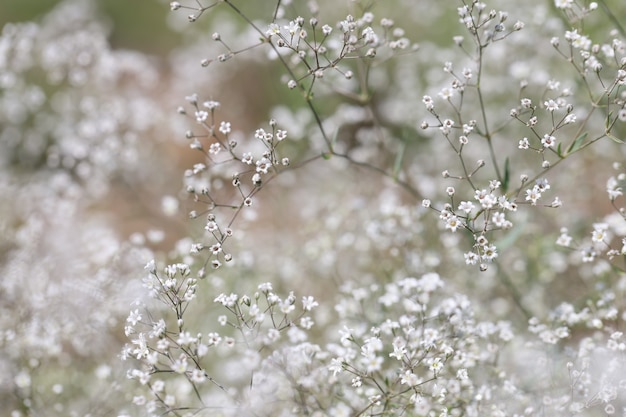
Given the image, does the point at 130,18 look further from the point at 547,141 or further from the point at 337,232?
the point at 547,141

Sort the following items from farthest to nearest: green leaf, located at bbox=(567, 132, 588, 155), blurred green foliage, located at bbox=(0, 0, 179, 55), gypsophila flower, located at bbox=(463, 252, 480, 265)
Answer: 1. blurred green foliage, located at bbox=(0, 0, 179, 55)
2. green leaf, located at bbox=(567, 132, 588, 155)
3. gypsophila flower, located at bbox=(463, 252, 480, 265)

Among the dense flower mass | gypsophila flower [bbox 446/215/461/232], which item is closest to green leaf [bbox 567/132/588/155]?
the dense flower mass

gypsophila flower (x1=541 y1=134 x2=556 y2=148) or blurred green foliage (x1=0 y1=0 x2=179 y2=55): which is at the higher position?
blurred green foliage (x1=0 y1=0 x2=179 y2=55)

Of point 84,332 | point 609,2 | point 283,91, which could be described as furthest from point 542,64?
point 84,332

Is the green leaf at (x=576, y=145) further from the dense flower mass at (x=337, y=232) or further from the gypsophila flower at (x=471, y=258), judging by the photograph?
the gypsophila flower at (x=471, y=258)

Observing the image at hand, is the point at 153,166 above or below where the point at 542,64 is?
above

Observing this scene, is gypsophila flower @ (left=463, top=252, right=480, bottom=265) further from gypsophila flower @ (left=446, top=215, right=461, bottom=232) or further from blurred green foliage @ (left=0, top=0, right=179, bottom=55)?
blurred green foliage @ (left=0, top=0, right=179, bottom=55)

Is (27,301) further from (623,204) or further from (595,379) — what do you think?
(623,204)

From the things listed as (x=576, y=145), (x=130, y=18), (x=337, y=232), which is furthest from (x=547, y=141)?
(x=130, y=18)

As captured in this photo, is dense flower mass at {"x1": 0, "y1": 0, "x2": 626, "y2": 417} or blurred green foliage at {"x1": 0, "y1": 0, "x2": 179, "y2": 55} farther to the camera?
blurred green foliage at {"x1": 0, "y1": 0, "x2": 179, "y2": 55}
